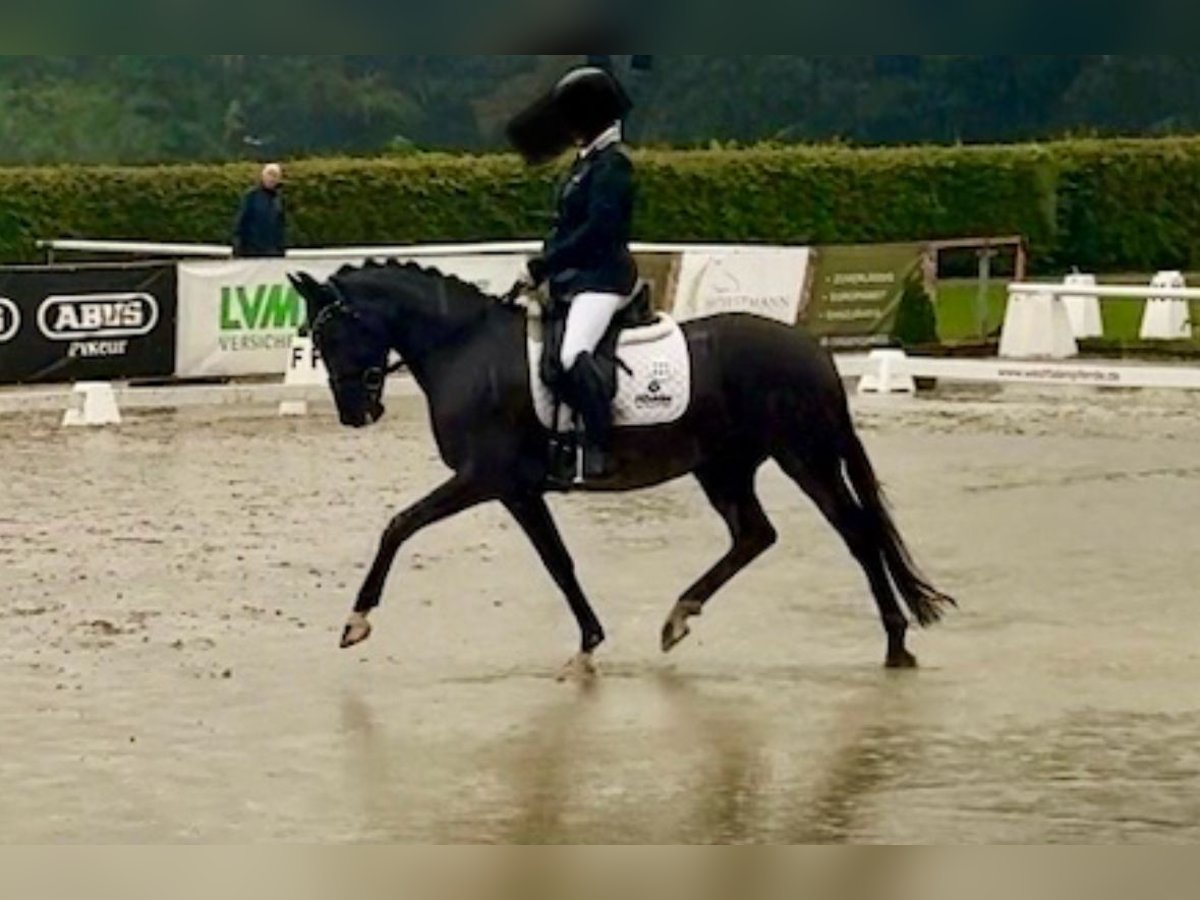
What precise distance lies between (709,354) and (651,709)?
144 cm

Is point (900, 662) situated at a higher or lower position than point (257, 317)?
higher

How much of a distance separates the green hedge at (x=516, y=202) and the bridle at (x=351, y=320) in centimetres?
1712

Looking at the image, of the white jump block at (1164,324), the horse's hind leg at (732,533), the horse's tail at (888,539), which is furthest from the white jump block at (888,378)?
the horse's tail at (888,539)

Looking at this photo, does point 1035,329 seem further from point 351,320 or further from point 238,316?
point 351,320

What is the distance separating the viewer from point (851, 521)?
10227mm

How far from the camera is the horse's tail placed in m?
10.1

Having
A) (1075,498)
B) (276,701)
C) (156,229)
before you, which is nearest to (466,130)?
(276,701)

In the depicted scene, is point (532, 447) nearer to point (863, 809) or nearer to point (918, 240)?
point (863, 809)

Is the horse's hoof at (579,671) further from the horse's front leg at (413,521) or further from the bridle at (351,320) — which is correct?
the bridle at (351,320)

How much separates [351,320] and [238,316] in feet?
43.7

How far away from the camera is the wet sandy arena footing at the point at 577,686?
24.6ft

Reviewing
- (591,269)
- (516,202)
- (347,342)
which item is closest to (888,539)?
(591,269)

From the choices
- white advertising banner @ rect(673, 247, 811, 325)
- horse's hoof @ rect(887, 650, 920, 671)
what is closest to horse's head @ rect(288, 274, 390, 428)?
horse's hoof @ rect(887, 650, 920, 671)

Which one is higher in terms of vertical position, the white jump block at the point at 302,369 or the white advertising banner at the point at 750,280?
the white advertising banner at the point at 750,280
